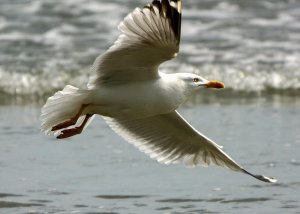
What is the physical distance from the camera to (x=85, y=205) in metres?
6.71

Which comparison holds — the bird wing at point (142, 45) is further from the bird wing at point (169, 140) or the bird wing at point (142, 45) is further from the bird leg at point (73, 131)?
the bird wing at point (169, 140)

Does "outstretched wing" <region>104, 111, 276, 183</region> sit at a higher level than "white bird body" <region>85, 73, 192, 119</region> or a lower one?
lower

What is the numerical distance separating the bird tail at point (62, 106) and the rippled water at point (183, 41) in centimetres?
480

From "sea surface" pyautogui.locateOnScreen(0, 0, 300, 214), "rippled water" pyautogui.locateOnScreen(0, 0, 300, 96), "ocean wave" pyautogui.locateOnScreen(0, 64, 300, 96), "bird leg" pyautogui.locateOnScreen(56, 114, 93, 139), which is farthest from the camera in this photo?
"rippled water" pyautogui.locateOnScreen(0, 0, 300, 96)

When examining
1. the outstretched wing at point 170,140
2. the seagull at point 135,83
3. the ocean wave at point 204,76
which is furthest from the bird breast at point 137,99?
the ocean wave at point 204,76

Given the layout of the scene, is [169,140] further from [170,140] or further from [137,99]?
[137,99]

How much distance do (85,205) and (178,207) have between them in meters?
0.68

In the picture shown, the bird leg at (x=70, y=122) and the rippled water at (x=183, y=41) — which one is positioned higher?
the rippled water at (x=183, y=41)

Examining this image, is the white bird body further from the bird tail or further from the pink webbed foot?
the pink webbed foot

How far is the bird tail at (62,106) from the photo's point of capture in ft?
20.7

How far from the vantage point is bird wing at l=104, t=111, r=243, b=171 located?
7.07 meters

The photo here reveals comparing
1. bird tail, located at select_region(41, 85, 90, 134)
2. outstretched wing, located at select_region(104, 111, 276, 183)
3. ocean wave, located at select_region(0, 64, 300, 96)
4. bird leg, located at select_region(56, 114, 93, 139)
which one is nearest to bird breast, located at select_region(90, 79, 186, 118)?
bird tail, located at select_region(41, 85, 90, 134)

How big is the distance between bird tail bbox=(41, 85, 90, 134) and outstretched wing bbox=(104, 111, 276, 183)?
0.77m

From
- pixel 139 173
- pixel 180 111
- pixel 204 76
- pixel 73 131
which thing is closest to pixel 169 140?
pixel 139 173
